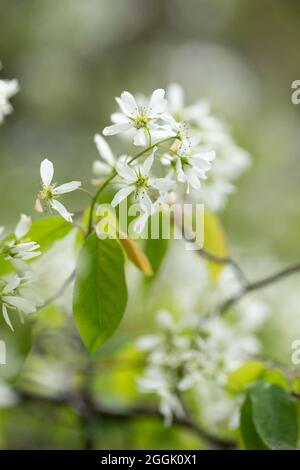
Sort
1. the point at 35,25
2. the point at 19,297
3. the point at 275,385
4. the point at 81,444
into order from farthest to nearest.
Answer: the point at 35,25 < the point at 81,444 < the point at 275,385 < the point at 19,297

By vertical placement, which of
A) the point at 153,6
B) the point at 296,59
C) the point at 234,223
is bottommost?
the point at 234,223

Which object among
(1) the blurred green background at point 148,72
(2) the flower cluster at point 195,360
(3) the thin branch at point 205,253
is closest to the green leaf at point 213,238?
(3) the thin branch at point 205,253

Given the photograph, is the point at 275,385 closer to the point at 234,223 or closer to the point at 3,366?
the point at 3,366

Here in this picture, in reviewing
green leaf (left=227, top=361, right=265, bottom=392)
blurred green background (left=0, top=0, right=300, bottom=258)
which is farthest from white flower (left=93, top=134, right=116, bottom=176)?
blurred green background (left=0, top=0, right=300, bottom=258)

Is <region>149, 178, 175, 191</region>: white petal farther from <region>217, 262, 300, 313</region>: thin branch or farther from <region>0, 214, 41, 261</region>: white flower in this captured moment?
<region>217, 262, 300, 313</region>: thin branch

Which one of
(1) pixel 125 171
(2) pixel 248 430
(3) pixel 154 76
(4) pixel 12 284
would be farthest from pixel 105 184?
(3) pixel 154 76

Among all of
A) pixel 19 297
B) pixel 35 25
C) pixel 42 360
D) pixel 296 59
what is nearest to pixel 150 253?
pixel 19 297

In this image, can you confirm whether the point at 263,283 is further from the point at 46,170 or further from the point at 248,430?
the point at 46,170

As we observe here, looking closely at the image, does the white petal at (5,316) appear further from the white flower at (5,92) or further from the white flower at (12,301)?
the white flower at (5,92)
